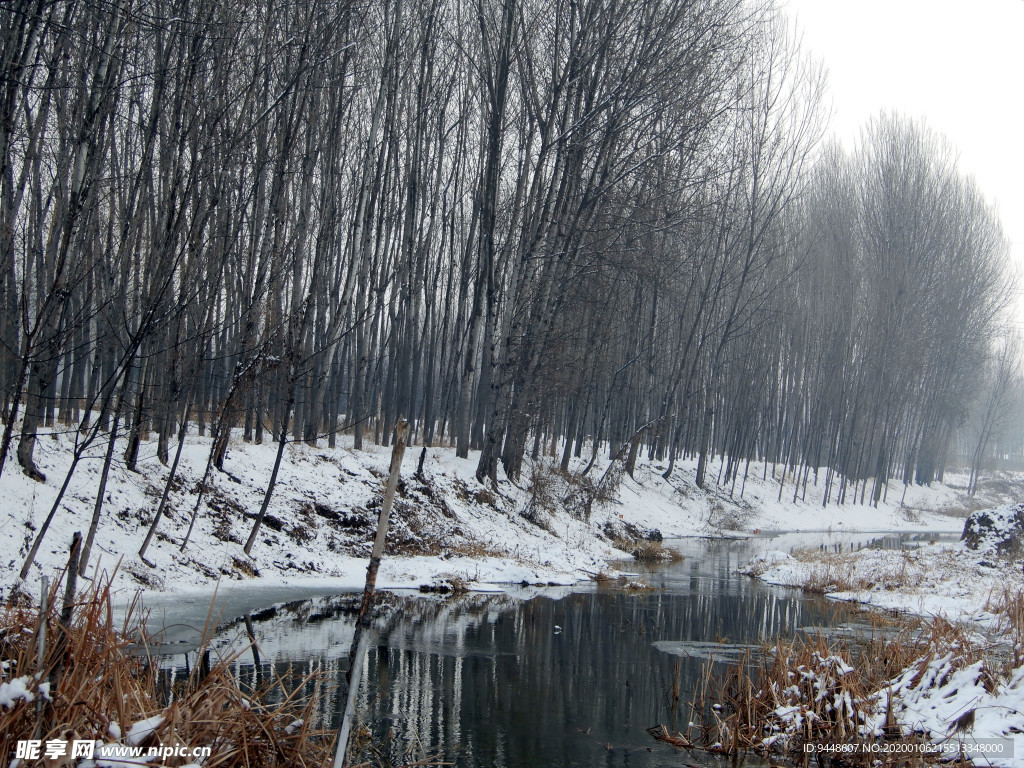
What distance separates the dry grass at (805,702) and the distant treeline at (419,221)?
18.9 feet

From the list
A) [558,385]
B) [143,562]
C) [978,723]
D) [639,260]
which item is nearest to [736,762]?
[978,723]

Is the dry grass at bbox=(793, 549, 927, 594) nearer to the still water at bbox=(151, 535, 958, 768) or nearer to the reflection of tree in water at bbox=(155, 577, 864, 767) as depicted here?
the still water at bbox=(151, 535, 958, 768)

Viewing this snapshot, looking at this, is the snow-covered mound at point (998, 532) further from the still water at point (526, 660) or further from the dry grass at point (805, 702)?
the dry grass at point (805, 702)

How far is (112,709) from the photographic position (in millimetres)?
3496

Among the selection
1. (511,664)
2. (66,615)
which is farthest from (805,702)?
(66,615)

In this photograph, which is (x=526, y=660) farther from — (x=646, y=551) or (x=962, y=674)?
(x=646, y=551)

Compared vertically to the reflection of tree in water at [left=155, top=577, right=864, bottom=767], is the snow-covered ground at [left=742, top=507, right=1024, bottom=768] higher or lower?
higher

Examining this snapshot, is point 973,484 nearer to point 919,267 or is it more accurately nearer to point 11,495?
point 919,267

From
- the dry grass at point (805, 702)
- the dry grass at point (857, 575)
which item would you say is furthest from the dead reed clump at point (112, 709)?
the dry grass at point (857, 575)

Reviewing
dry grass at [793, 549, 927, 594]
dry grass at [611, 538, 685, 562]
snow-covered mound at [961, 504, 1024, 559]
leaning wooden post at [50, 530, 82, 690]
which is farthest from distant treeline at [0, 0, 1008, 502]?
snow-covered mound at [961, 504, 1024, 559]

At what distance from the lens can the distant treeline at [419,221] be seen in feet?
27.7

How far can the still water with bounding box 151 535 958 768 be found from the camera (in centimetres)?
609

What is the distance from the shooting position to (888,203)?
4216cm

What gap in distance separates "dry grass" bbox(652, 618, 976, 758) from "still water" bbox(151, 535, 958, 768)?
32 cm
